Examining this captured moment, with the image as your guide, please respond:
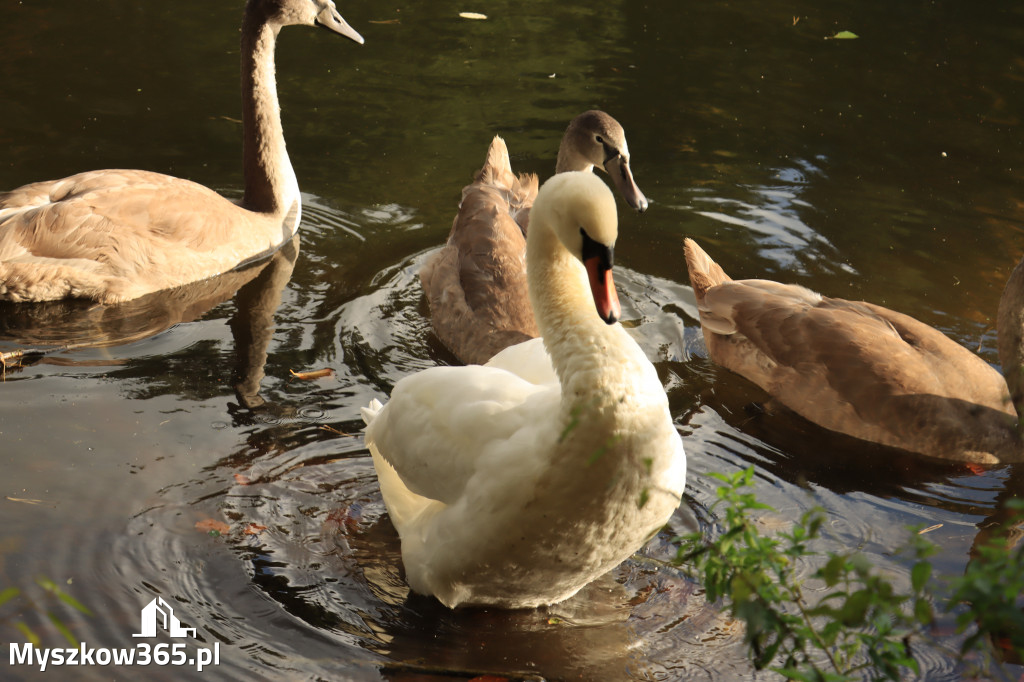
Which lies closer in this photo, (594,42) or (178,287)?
(178,287)

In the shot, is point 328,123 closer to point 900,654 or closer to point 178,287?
point 178,287

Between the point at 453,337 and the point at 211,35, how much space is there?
714 centimetres

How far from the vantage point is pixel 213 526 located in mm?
4590

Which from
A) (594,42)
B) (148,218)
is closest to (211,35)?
(594,42)

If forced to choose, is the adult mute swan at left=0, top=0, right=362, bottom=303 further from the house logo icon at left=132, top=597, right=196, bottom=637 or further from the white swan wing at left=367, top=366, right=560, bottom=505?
the white swan wing at left=367, top=366, right=560, bottom=505

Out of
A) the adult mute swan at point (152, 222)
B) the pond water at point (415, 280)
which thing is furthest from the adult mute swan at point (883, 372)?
the adult mute swan at point (152, 222)

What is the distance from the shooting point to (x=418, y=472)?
13.2 ft

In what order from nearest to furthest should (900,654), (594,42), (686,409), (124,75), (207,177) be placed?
(900,654) < (686,409) < (207,177) < (124,75) < (594,42)

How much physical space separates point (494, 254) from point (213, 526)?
98.4 inches

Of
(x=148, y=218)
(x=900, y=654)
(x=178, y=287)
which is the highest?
(x=900, y=654)

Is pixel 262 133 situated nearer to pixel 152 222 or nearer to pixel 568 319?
pixel 152 222

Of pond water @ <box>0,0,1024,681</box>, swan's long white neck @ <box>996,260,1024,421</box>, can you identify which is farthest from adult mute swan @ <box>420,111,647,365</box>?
swan's long white neck @ <box>996,260,1024,421</box>

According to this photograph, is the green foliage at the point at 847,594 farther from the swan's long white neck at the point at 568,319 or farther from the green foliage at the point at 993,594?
the swan's long white neck at the point at 568,319

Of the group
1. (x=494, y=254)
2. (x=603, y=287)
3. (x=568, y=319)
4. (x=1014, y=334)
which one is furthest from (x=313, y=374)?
(x=1014, y=334)
